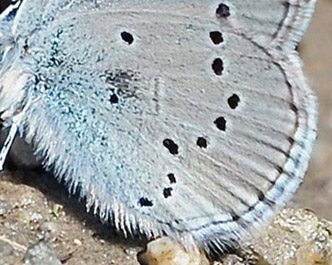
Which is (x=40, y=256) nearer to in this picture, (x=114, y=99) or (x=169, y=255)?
(x=169, y=255)

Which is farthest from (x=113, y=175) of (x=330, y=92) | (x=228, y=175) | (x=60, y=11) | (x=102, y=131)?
(x=330, y=92)

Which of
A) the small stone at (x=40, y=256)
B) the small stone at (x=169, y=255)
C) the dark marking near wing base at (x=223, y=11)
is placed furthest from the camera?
the small stone at (x=169, y=255)

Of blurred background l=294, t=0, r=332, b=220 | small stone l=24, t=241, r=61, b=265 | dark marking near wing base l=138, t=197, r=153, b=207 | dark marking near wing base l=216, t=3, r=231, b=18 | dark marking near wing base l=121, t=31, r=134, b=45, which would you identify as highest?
dark marking near wing base l=216, t=3, r=231, b=18

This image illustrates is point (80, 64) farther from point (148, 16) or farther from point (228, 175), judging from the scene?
point (228, 175)

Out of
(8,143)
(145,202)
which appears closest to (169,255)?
(145,202)

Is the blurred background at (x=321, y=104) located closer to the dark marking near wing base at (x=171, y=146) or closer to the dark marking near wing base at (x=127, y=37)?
the dark marking near wing base at (x=171, y=146)

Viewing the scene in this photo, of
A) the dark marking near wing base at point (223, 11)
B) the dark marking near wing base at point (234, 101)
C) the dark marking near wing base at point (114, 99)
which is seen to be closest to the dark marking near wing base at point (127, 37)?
the dark marking near wing base at point (114, 99)

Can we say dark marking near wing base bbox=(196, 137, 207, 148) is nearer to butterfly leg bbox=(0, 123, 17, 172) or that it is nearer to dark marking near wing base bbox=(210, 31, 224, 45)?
dark marking near wing base bbox=(210, 31, 224, 45)

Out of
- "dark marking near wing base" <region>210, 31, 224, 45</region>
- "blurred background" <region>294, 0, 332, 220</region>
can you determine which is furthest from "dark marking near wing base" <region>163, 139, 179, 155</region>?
"blurred background" <region>294, 0, 332, 220</region>
